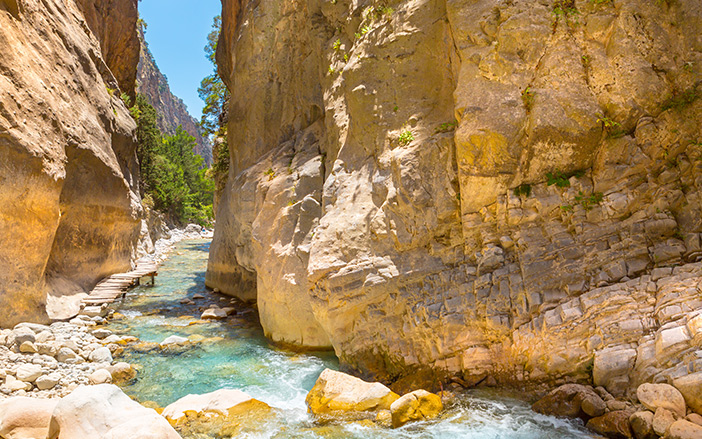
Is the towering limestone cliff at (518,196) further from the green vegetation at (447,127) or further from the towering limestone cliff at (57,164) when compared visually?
the towering limestone cliff at (57,164)

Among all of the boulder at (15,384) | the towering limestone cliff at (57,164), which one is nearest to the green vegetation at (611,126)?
the boulder at (15,384)

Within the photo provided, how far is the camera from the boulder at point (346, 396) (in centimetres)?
676

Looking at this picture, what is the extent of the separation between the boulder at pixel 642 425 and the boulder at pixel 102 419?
19.1 ft

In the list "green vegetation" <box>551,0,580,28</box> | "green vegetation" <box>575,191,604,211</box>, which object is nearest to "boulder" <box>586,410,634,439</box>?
"green vegetation" <box>575,191,604,211</box>

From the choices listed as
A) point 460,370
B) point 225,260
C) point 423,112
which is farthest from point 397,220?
point 225,260

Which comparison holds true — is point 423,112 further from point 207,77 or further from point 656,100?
point 207,77

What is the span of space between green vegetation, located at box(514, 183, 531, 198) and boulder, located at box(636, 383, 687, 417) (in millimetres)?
3426

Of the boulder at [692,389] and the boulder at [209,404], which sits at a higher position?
the boulder at [692,389]

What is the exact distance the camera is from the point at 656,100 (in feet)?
22.5

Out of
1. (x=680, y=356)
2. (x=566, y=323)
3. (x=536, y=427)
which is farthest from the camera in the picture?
(x=566, y=323)

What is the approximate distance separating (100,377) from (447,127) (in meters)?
8.61

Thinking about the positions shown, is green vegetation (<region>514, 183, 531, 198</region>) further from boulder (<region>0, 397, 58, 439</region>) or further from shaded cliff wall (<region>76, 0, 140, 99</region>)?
shaded cliff wall (<region>76, 0, 140, 99</region>)

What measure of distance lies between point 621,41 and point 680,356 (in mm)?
5194

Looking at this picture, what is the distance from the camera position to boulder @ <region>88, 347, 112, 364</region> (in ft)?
29.3
